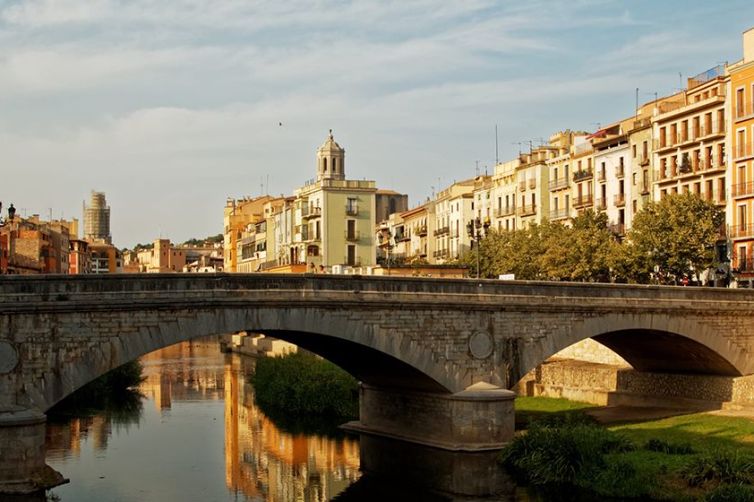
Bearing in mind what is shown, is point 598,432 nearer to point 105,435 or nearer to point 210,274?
point 210,274

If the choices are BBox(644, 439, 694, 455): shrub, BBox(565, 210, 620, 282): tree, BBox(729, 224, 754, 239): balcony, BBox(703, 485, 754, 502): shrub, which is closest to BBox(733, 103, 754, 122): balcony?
BBox(729, 224, 754, 239): balcony

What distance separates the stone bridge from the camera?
108 ft

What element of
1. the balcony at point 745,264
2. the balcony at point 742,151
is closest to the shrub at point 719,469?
the balcony at point 745,264

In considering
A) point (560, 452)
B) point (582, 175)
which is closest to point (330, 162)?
point (582, 175)

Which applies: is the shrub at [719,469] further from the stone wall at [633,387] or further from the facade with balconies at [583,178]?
the facade with balconies at [583,178]

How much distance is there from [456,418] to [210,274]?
11.3m

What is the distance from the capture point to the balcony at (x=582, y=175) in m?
82.0

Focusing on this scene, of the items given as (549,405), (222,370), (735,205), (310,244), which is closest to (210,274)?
(549,405)

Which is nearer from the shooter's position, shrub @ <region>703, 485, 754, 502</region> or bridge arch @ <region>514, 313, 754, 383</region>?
shrub @ <region>703, 485, 754, 502</region>

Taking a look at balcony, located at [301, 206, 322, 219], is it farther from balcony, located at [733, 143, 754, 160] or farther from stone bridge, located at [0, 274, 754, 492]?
stone bridge, located at [0, 274, 754, 492]

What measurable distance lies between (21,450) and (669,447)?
20917 mm

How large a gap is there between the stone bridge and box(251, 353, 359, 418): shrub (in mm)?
6878

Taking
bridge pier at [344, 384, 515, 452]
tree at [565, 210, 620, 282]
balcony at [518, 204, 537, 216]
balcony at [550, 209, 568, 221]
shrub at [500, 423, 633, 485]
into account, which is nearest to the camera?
shrub at [500, 423, 633, 485]

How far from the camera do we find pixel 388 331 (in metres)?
39.8
